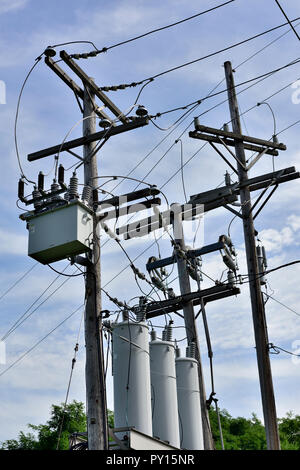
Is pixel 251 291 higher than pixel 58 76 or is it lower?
lower

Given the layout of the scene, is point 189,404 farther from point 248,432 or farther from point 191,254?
point 248,432

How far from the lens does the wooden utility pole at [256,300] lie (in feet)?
36.8

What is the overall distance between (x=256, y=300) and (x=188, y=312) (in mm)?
2067

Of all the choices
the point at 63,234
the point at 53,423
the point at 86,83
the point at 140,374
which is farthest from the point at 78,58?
the point at 53,423

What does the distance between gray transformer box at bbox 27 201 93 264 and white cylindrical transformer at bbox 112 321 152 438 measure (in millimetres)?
1770

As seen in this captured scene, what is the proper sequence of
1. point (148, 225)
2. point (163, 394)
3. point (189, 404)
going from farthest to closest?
point (148, 225) → point (189, 404) → point (163, 394)

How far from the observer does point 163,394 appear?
10797 millimetres

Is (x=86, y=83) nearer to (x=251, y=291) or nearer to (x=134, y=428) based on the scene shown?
(x=251, y=291)

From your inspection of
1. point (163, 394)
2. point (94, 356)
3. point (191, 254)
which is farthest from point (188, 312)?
point (94, 356)

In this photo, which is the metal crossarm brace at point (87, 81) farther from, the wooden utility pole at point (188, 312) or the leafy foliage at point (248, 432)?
the leafy foliage at point (248, 432)

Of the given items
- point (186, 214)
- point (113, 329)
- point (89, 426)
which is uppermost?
point (186, 214)

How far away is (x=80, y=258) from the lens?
9336mm

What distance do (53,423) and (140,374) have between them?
39.4m

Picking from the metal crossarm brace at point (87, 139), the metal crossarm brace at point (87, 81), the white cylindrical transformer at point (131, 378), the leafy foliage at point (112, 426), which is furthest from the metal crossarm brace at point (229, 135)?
the leafy foliage at point (112, 426)
